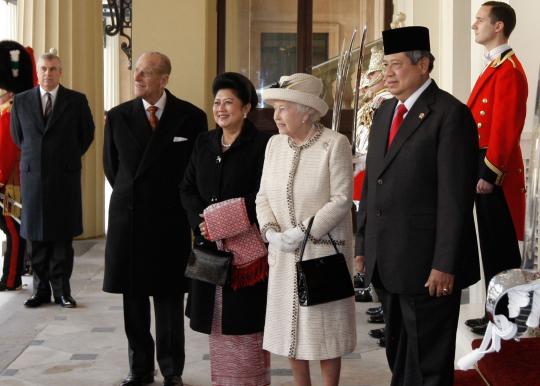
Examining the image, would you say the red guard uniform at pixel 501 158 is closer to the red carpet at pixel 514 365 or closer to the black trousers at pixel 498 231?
the black trousers at pixel 498 231

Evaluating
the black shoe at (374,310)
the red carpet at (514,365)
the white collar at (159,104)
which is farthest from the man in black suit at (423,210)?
the black shoe at (374,310)

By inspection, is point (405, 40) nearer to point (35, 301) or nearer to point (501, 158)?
point (501, 158)

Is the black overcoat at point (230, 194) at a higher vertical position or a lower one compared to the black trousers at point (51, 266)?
higher

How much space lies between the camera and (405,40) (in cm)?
358

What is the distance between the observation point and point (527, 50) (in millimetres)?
5387

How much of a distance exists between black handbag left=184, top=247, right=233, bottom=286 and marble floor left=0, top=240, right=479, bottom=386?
0.90m

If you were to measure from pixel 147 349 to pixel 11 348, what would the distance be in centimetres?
132

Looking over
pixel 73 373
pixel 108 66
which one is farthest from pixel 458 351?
pixel 108 66

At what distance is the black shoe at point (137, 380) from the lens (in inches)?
189

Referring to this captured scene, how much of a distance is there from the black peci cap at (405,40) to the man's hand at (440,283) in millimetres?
800

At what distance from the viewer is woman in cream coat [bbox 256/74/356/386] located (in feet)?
12.9

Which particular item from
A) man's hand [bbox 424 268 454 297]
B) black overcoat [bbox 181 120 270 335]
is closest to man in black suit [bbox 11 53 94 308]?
black overcoat [bbox 181 120 270 335]

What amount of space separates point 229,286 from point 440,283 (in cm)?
115

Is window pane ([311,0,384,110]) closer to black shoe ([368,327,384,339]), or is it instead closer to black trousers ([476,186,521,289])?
black shoe ([368,327,384,339])
